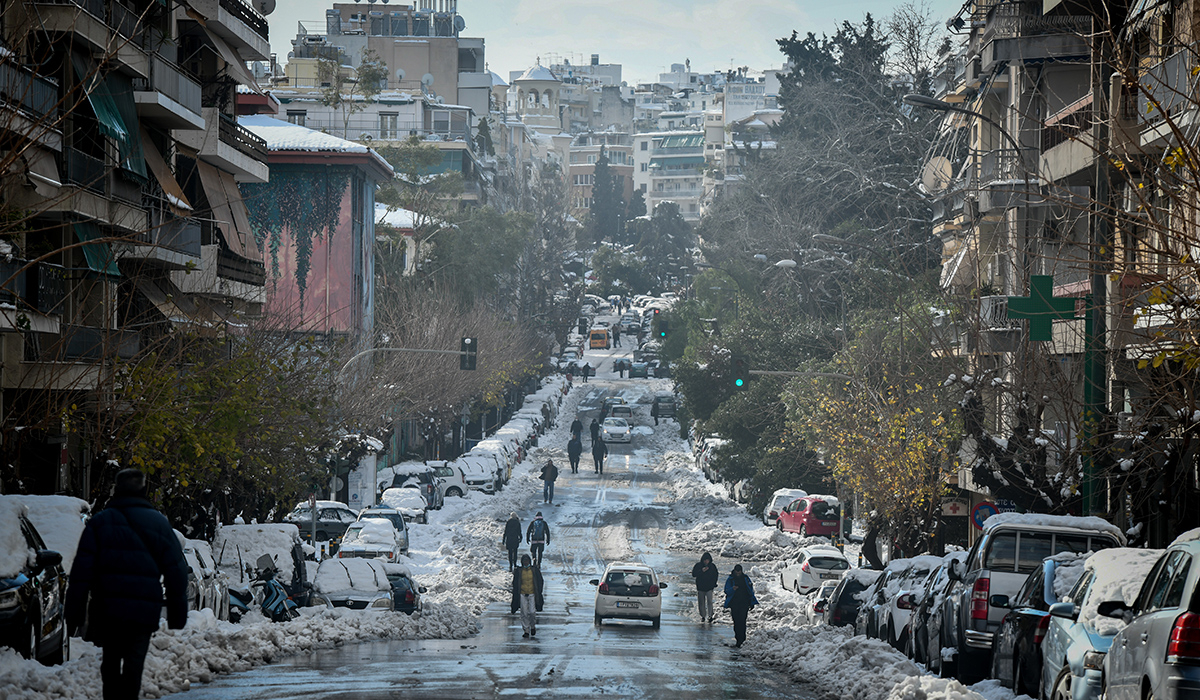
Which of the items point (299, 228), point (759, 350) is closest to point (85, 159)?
point (299, 228)

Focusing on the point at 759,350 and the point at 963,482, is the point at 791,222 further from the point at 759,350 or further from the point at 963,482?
the point at 963,482

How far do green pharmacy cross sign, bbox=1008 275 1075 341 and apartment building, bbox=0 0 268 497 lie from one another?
41.9 feet

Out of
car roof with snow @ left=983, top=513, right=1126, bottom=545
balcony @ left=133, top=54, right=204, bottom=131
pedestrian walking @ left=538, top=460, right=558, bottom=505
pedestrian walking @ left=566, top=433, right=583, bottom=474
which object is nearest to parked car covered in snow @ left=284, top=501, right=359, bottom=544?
balcony @ left=133, top=54, right=204, bottom=131

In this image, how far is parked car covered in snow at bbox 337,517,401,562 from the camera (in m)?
32.8

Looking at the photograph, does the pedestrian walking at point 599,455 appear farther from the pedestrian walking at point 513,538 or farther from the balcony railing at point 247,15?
the balcony railing at point 247,15

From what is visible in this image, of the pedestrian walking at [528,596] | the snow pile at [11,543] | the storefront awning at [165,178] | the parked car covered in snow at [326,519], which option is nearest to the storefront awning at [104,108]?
the storefront awning at [165,178]

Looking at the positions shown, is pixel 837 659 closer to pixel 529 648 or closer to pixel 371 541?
pixel 529 648

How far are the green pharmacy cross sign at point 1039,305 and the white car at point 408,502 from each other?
92.8ft

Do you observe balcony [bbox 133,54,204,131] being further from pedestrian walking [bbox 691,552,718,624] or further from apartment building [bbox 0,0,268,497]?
pedestrian walking [bbox 691,552,718,624]

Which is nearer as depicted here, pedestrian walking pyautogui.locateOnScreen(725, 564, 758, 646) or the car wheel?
the car wheel

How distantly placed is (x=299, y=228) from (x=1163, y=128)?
38.8 meters

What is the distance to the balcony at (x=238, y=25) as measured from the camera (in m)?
34.6

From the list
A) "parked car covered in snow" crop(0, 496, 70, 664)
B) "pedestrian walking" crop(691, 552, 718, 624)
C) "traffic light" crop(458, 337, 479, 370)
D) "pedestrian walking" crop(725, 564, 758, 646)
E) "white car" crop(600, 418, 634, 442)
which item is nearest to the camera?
"parked car covered in snow" crop(0, 496, 70, 664)

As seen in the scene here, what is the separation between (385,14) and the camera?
11769 centimetres
